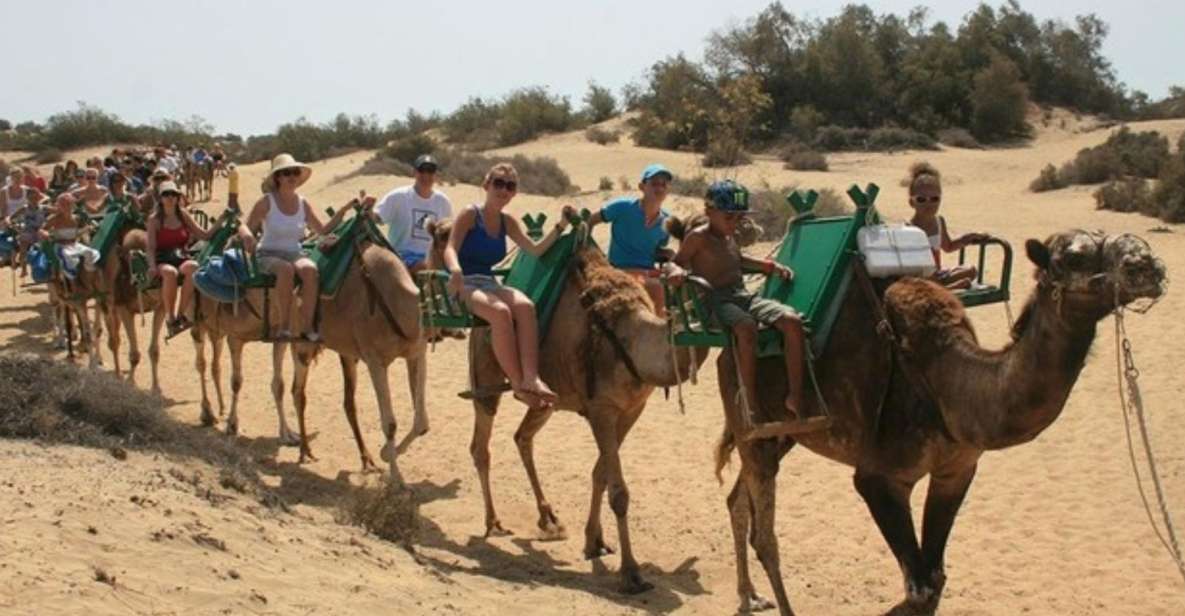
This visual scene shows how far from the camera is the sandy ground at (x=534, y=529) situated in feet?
20.9

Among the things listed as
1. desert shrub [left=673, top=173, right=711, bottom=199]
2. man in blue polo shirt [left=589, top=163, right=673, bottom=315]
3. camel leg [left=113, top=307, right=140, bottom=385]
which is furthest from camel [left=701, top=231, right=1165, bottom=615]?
desert shrub [left=673, top=173, right=711, bottom=199]

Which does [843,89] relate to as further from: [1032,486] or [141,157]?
[1032,486]

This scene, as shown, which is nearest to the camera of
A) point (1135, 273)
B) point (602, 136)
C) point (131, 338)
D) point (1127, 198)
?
point (1135, 273)

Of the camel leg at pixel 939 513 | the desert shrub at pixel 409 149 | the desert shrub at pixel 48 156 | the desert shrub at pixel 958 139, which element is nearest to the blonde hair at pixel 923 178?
the camel leg at pixel 939 513

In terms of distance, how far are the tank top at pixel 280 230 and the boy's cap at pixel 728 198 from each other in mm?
4895

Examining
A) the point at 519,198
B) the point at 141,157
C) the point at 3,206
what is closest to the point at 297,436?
the point at 3,206

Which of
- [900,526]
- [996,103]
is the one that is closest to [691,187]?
[996,103]

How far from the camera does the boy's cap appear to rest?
7.65m

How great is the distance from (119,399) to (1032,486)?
7437 millimetres

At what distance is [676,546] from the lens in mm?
9844

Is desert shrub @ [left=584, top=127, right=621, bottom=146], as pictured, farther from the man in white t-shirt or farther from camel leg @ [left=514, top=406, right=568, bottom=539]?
camel leg @ [left=514, top=406, right=568, bottom=539]

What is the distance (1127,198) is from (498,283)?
20.9m

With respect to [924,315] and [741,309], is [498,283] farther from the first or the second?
[924,315]

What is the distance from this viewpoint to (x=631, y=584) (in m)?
8.45
